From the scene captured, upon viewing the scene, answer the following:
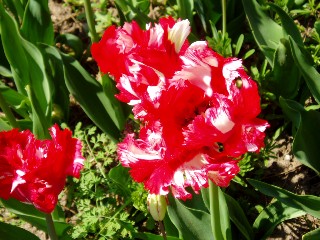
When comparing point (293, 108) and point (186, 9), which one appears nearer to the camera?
point (293, 108)

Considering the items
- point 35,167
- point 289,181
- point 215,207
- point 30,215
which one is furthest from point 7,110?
point 289,181

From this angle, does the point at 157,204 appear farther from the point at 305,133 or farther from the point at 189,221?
the point at 305,133

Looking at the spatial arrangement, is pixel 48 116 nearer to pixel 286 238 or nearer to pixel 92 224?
pixel 92 224

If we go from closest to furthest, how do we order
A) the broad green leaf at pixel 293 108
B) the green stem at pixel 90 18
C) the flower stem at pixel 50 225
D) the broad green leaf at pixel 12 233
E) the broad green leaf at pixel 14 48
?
the flower stem at pixel 50 225 < the broad green leaf at pixel 12 233 < the broad green leaf at pixel 293 108 < the green stem at pixel 90 18 < the broad green leaf at pixel 14 48

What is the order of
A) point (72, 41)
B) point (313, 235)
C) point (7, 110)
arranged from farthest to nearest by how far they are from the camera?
1. point (72, 41)
2. point (7, 110)
3. point (313, 235)

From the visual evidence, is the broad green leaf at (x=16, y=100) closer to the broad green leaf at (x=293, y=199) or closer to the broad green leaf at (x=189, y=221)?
the broad green leaf at (x=189, y=221)

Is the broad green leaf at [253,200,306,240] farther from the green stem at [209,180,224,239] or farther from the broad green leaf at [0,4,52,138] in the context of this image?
the broad green leaf at [0,4,52,138]

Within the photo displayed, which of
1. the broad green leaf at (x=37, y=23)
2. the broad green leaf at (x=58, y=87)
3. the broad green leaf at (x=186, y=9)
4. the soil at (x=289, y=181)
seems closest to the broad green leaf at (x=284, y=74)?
the soil at (x=289, y=181)
